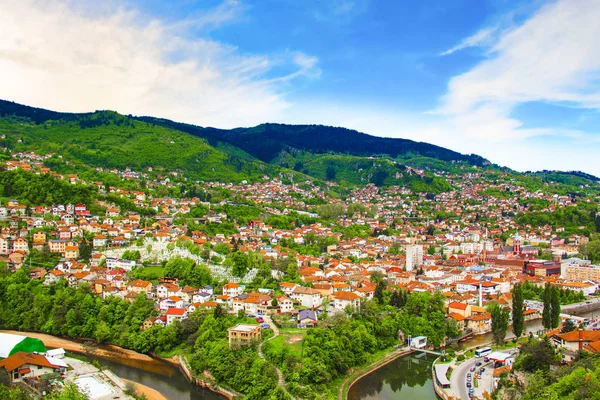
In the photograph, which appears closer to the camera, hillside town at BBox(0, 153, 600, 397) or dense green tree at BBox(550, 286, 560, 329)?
dense green tree at BBox(550, 286, 560, 329)

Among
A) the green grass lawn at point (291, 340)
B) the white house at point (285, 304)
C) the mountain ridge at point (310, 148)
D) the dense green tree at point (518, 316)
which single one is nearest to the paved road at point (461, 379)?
the dense green tree at point (518, 316)

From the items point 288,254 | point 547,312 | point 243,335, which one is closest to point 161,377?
point 243,335

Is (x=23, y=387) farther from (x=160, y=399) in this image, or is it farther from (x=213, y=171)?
(x=213, y=171)

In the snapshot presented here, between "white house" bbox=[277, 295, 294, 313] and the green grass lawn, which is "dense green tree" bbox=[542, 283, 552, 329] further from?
"white house" bbox=[277, 295, 294, 313]

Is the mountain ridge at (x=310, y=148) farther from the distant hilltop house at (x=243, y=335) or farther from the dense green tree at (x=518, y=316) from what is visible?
the distant hilltop house at (x=243, y=335)

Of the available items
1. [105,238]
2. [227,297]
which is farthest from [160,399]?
[105,238]

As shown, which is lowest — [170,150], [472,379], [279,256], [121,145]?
[472,379]

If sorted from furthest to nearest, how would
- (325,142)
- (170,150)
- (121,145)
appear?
1. (325,142)
2. (170,150)
3. (121,145)

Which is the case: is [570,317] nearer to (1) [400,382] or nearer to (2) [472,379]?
(2) [472,379]

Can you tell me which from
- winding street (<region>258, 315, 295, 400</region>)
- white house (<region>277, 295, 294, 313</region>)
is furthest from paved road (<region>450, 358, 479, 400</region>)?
white house (<region>277, 295, 294, 313</region>)
